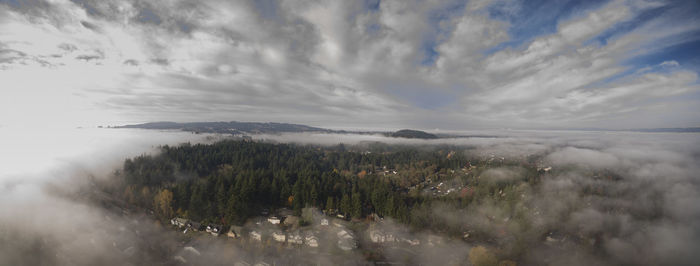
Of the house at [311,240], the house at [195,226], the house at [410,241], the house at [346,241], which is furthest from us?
the house at [195,226]

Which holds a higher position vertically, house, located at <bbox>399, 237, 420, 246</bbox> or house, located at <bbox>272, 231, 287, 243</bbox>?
house, located at <bbox>272, 231, 287, 243</bbox>

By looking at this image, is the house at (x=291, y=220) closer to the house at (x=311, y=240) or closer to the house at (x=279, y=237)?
the house at (x=279, y=237)

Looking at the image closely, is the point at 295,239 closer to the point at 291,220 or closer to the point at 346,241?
the point at 291,220

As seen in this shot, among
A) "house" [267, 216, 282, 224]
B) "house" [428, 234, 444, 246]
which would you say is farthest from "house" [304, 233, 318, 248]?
"house" [428, 234, 444, 246]

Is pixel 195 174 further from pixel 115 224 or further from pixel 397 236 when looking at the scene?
pixel 397 236

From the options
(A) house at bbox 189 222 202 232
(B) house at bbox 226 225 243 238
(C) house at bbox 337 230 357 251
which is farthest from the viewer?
(A) house at bbox 189 222 202 232

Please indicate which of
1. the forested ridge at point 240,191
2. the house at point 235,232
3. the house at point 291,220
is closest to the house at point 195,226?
the forested ridge at point 240,191

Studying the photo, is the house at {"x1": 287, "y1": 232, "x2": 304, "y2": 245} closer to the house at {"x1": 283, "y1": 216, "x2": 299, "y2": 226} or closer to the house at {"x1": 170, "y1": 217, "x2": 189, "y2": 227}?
the house at {"x1": 283, "y1": 216, "x2": 299, "y2": 226}

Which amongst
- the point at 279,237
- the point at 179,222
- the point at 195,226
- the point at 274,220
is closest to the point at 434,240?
the point at 279,237

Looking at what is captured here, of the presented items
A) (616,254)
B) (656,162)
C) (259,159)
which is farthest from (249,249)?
(656,162)
